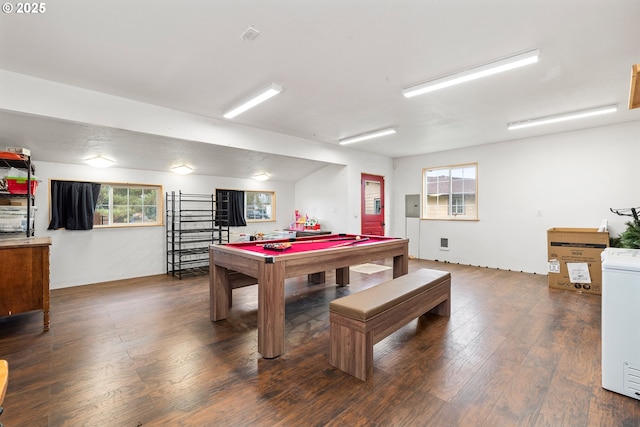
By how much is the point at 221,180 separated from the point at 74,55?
3.89m

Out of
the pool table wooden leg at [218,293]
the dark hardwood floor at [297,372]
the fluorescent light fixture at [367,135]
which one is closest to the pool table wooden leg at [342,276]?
the dark hardwood floor at [297,372]

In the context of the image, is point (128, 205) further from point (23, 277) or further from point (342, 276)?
point (342, 276)

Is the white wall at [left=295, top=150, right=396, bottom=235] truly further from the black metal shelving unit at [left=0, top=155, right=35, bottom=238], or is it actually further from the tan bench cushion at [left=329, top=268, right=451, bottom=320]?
the black metal shelving unit at [left=0, top=155, right=35, bottom=238]

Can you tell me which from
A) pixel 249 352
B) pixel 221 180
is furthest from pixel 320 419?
pixel 221 180

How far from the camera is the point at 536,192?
5.72 metres

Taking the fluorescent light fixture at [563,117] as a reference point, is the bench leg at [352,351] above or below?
below

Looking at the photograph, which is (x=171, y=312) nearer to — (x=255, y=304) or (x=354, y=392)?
(x=255, y=304)

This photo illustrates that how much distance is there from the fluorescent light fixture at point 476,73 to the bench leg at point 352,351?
274 cm

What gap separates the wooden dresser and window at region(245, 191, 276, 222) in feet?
13.9

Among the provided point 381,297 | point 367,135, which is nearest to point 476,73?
point 381,297

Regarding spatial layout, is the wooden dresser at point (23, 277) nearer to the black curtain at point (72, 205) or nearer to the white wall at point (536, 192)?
the black curtain at point (72, 205)

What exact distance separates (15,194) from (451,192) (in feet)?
25.5

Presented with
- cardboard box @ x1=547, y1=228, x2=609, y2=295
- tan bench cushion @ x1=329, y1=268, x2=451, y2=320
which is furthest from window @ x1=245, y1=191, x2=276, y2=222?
cardboard box @ x1=547, y1=228, x2=609, y2=295

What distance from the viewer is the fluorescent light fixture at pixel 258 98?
336cm
